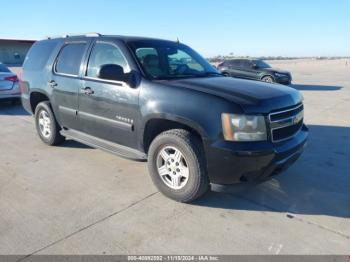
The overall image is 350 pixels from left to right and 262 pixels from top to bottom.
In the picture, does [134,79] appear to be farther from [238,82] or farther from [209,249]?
[209,249]

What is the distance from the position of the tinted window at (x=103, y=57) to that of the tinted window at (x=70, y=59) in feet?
1.03

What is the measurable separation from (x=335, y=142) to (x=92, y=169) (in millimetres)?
4482

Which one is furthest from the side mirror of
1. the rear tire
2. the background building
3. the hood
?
the background building

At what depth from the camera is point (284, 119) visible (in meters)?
3.45

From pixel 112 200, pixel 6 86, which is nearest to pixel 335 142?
pixel 112 200

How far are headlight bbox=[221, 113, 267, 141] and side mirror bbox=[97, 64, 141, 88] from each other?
1.29m

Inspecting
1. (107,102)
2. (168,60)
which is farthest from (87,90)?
(168,60)

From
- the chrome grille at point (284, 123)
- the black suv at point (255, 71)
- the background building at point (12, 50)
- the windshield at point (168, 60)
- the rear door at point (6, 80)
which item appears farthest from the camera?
the background building at point (12, 50)

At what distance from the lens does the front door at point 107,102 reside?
3955 millimetres

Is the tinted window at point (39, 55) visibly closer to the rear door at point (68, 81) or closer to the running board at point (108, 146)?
the rear door at point (68, 81)

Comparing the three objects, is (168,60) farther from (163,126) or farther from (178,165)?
(178,165)

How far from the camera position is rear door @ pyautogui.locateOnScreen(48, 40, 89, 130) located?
473 cm

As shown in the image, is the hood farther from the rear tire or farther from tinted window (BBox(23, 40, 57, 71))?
tinted window (BBox(23, 40, 57, 71))

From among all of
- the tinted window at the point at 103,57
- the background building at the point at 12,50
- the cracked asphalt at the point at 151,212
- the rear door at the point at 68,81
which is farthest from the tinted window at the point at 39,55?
the background building at the point at 12,50
